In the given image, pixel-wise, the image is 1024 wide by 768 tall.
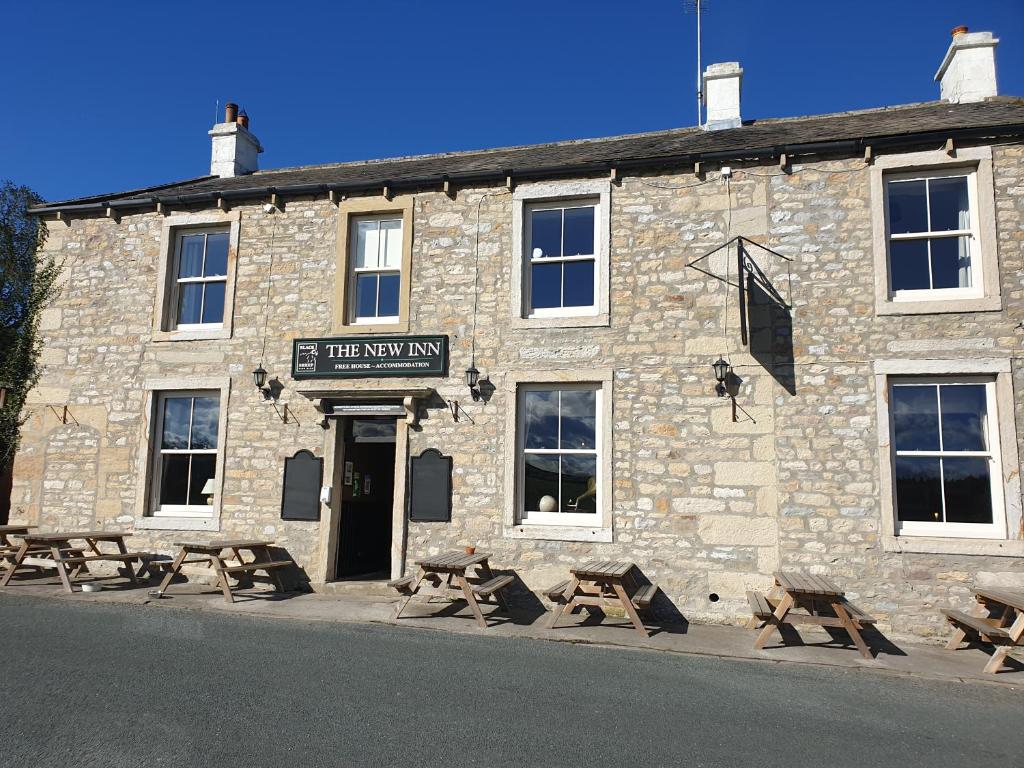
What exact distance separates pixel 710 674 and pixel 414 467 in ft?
15.4

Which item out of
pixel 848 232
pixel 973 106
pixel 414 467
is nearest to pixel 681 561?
pixel 414 467

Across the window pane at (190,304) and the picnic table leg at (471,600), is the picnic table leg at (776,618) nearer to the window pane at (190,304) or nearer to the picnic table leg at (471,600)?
the picnic table leg at (471,600)

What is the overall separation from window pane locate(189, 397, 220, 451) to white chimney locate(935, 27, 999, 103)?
11928 millimetres

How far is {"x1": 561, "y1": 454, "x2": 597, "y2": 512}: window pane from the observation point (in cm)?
907

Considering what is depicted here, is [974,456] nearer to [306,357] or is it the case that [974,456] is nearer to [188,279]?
[306,357]

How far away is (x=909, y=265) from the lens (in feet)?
28.1

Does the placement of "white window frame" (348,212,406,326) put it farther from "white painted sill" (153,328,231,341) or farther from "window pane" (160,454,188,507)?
"window pane" (160,454,188,507)

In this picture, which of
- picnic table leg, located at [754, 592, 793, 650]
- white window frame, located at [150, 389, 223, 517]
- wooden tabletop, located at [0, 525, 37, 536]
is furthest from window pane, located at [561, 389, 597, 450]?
wooden tabletop, located at [0, 525, 37, 536]

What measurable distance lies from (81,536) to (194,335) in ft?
10.3

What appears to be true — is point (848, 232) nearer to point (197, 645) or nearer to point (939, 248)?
point (939, 248)

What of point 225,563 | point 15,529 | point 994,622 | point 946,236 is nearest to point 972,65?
point 946,236

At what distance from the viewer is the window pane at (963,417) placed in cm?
804

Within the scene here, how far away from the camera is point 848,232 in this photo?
862 cm

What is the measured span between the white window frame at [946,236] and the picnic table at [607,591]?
4548 millimetres
